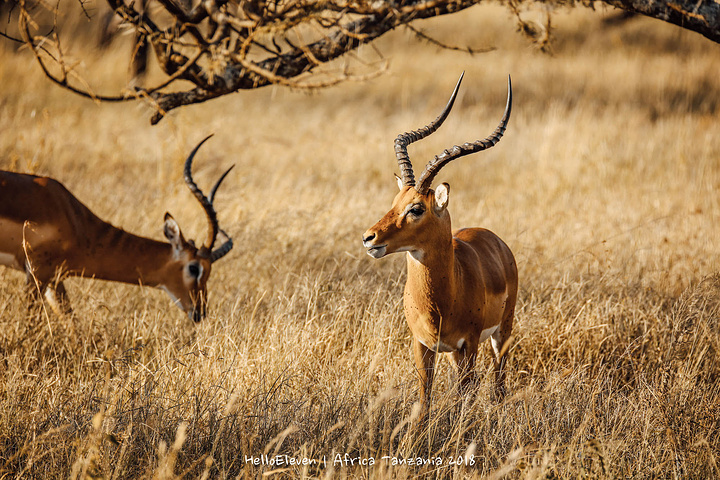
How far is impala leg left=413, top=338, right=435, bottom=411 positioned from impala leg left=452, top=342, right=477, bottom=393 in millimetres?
152

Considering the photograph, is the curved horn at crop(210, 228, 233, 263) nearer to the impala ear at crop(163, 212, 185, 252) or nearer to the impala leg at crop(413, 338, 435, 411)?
the impala ear at crop(163, 212, 185, 252)

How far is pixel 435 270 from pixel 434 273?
0.02 meters

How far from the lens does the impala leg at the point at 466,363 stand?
11.8ft

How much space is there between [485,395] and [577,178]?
656 centimetres

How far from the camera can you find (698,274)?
559 cm

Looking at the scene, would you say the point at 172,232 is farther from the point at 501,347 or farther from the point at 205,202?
the point at 501,347

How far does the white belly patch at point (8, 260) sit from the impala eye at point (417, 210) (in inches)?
127

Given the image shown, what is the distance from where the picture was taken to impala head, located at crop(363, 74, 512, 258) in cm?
329

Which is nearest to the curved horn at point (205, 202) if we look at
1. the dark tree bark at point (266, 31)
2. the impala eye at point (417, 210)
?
the dark tree bark at point (266, 31)

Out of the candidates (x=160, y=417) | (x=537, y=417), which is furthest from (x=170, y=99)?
(x=537, y=417)

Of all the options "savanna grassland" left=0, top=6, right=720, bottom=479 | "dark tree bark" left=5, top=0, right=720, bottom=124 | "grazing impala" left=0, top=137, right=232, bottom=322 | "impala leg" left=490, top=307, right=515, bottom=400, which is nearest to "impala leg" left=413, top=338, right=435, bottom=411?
"savanna grassland" left=0, top=6, right=720, bottom=479

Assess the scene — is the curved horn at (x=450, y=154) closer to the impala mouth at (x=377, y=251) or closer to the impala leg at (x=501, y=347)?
the impala mouth at (x=377, y=251)

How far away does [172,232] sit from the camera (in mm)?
5379

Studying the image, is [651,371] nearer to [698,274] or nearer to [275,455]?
[698,274]
